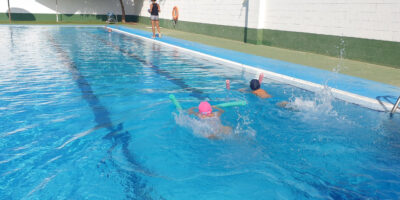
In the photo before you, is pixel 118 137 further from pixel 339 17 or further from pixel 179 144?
pixel 339 17

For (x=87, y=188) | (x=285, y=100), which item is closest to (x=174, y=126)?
(x=87, y=188)

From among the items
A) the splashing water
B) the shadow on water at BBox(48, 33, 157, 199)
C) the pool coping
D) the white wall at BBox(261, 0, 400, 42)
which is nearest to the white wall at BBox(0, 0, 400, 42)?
the white wall at BBox(261, 0, 400, 42)

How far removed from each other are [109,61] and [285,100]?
20.3 ft

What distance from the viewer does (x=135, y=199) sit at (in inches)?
120

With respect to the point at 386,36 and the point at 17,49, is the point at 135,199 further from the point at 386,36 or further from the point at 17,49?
the point at 17,49

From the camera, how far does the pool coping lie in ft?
19.4

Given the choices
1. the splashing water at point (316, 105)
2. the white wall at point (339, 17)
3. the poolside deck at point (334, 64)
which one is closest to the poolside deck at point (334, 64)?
the poolside deck at point (334, 64)

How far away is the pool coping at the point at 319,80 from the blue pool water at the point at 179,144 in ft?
0.81

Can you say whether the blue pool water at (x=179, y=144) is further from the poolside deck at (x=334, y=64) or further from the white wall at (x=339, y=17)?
the white wall at (x=339, y=17)

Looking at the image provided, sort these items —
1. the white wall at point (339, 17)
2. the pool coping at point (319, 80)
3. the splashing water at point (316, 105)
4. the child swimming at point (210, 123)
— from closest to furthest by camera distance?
the child swimming at point (210, 123), the splashing water at point (316, 105), the pool coping at point (319, 80), the white wall at point (339, 17)

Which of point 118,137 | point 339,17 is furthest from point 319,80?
point 118,137

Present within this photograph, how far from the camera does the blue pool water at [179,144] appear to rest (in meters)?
3.32

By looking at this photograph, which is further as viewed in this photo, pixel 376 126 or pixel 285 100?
pixel 285 100

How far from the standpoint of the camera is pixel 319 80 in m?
7.24
